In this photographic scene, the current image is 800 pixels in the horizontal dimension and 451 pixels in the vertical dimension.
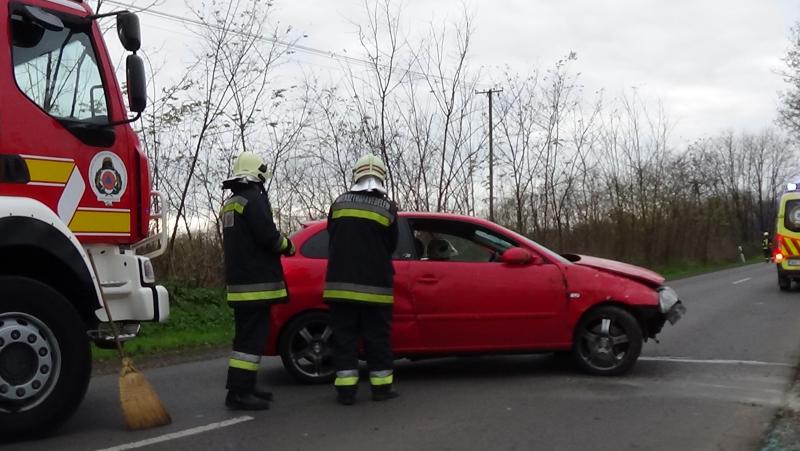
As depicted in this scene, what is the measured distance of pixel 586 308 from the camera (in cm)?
704

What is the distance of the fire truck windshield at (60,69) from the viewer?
5.25m

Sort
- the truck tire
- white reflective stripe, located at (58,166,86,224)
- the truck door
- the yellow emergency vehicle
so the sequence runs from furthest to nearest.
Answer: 1. the yellow emergency vehicle
2. white reflective stripe, located at (58,166,86,224)
3. the truck door
4. the truck tire

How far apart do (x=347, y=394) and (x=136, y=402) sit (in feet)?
5.33

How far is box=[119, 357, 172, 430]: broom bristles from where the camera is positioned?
5367mm

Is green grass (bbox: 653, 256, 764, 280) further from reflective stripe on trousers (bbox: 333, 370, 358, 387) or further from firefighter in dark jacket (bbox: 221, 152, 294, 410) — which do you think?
firefighter in dark jacket (bbox: 221, 152, 294, 410)

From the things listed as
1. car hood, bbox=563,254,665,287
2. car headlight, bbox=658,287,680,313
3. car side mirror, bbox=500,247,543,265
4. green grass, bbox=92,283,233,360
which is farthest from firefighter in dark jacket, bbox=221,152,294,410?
green grass, bbox=92,283,233,360

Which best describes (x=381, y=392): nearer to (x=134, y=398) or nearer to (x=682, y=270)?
(x=134, y=398)

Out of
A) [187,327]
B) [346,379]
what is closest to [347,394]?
[346,379]

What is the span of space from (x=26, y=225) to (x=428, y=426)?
3.04m

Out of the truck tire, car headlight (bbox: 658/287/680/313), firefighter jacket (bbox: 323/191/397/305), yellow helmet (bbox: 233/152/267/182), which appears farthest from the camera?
car headlight (bbox: 658/287/680/313)

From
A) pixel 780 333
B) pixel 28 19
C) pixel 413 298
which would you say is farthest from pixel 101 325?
pixel 780 333

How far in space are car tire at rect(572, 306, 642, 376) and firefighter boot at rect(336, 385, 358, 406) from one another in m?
2.24

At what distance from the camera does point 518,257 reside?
23.1ft

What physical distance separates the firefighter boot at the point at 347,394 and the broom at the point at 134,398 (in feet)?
4.58
